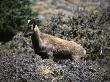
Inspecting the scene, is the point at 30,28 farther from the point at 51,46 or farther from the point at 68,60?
the point at 68,60

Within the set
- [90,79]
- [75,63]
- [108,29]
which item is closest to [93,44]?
[108,29]

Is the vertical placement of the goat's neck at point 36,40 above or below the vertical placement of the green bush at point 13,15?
above

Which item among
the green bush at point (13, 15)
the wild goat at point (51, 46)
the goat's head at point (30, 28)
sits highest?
the goat's head at point (30, 28)

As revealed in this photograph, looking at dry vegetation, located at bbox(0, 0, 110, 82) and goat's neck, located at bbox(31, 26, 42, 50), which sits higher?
goat's neck, located at bbox(31, 26, 42, 50)

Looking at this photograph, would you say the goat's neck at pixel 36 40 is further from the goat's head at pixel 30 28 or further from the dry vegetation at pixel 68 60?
the dry vegetation at pixel 68 60

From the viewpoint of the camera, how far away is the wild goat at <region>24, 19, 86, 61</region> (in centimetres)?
1308

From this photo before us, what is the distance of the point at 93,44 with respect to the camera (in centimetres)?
1519

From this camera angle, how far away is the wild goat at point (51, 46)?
13.1 metres

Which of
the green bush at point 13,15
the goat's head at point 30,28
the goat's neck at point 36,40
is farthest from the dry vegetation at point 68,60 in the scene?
the green bush at point 13,15

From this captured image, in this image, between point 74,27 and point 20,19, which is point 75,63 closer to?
point 74,27

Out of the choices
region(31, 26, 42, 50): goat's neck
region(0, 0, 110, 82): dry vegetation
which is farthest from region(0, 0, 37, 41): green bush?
region(31, 26, 42, 50): goat's neck

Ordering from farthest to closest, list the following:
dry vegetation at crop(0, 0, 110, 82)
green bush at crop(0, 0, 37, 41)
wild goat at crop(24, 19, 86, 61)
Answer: green bush at crop(0, 0, 37, 41) < wild goat at crop(24, 19, 86, 61) < dry vegetation at crop(0, 0, 110, 82)

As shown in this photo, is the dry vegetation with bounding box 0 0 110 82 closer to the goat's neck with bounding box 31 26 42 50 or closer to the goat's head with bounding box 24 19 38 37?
the goat's neck with bounding box 31 26 42 50

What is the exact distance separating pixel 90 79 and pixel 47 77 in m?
1.22
